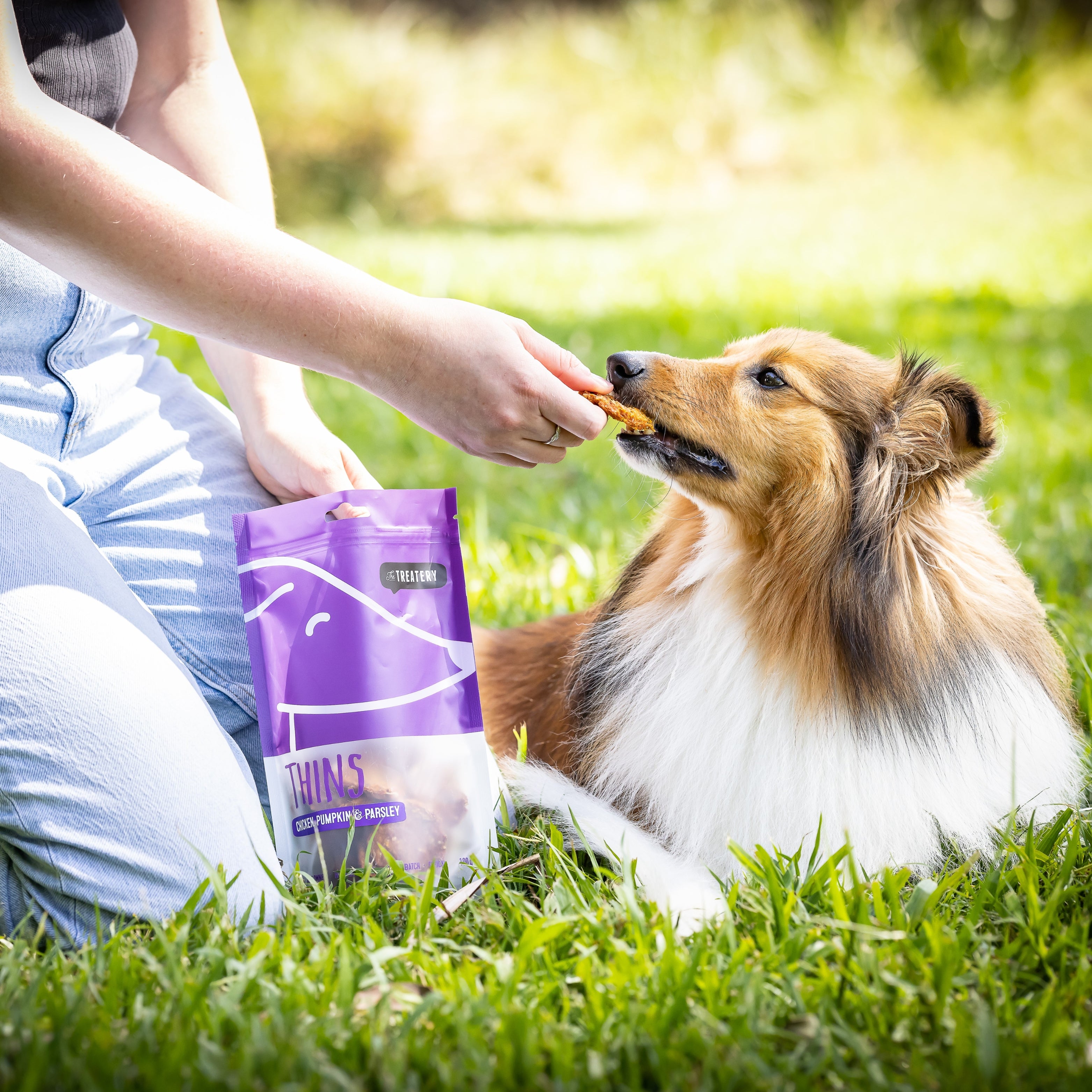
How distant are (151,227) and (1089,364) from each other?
6.02 meters

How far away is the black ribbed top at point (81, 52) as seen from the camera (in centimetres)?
190

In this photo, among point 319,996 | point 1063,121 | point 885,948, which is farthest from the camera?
point 1063,121

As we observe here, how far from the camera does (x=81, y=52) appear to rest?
6.48ft

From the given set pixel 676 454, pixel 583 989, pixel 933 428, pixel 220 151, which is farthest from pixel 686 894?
pixel 220 151

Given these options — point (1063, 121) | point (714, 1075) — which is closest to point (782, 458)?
point (714, 1075)

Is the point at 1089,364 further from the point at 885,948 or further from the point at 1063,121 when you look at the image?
the point at 1063,121

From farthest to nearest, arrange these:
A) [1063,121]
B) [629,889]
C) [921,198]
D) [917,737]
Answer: [1063,121] → [921,198] → [917,737] → [629,889]

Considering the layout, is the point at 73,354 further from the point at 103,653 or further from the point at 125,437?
the point at 103,653

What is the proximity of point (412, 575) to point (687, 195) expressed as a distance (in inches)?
514

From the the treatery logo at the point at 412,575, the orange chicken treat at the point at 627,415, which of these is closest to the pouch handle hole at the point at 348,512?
the the treatery logo at the point at 412,575

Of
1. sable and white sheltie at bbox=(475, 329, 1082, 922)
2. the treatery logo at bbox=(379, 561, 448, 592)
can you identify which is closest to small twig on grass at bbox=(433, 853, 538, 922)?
sable and white sheltie at bbox=(475, 329, 1082, 922)

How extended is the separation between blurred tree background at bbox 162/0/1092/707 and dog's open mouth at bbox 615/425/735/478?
3.77 ft

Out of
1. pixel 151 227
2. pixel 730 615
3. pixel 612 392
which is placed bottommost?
pixel 730 615

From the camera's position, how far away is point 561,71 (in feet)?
48.6
